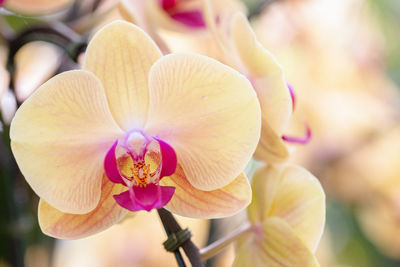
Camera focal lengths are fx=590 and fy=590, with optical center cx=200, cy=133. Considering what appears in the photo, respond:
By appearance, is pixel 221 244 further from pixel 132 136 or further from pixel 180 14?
pixel 180 14

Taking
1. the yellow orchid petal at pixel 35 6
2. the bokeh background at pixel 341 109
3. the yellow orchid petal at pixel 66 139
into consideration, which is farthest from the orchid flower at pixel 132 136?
the bokeh background at pixel 341 109

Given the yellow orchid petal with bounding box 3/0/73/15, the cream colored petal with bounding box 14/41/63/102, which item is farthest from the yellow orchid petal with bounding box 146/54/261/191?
the cream colored petal with bounding box 14/41/63/102

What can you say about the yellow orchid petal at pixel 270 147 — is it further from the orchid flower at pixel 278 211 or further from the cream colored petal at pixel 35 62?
the cream colored petal at pixel 35 62

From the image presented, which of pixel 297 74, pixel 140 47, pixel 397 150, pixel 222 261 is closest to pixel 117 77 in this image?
pixel 140 47

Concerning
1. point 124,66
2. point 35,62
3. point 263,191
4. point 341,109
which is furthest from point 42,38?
point 341,109

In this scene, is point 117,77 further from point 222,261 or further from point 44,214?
point 222,261

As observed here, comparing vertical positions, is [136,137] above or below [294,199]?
above
